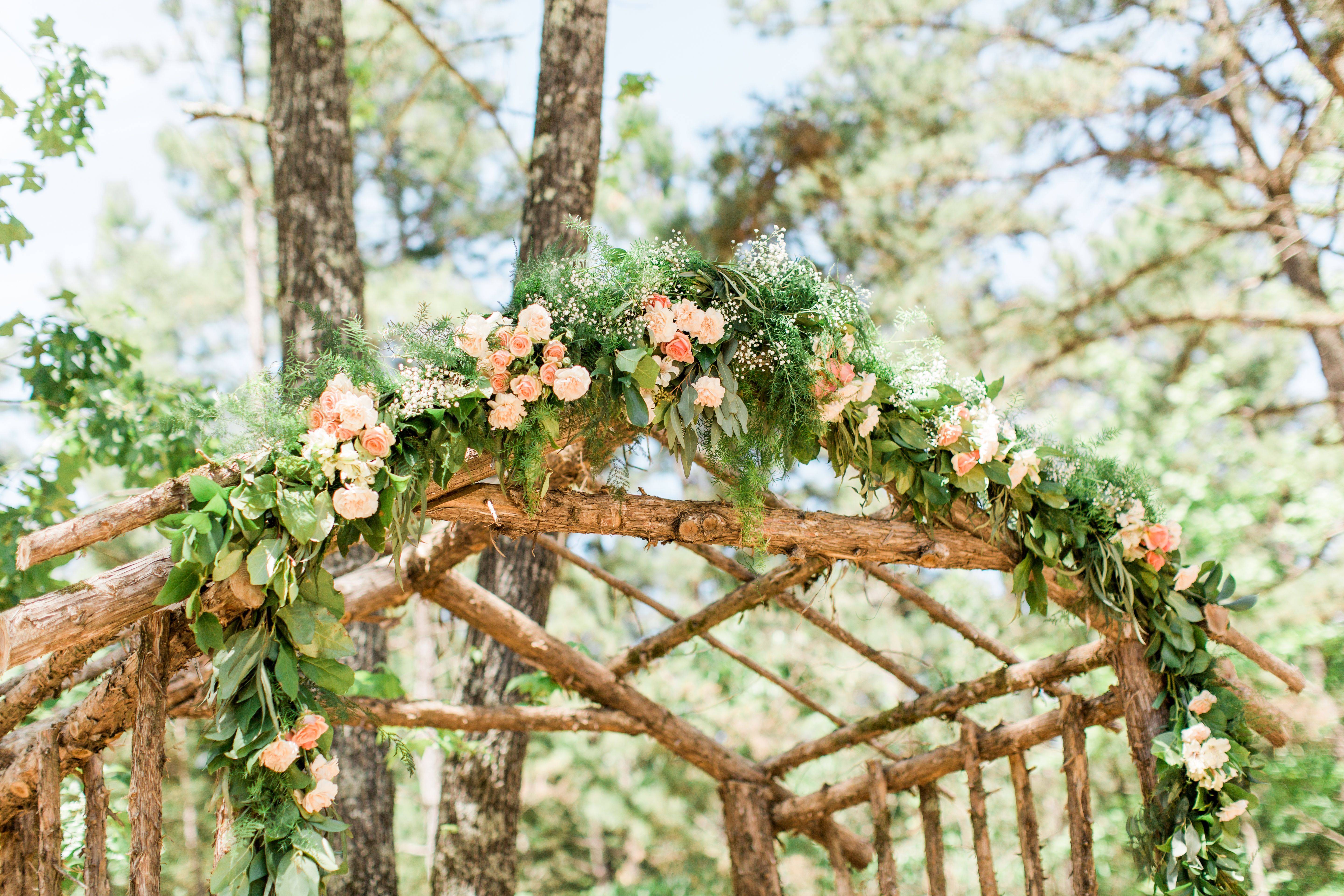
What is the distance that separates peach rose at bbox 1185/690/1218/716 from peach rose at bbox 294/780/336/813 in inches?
90.3

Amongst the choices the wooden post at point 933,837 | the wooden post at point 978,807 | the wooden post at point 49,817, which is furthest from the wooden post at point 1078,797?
the wooden post at point 49,817

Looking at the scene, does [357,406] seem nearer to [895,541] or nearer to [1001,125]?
[895,541]

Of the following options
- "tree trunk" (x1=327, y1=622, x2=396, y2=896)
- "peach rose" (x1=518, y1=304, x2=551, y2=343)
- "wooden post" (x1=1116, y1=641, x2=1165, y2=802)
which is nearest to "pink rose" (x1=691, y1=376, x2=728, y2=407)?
"peach rose" (x1=518, y1=304, x2=551, y2=343)

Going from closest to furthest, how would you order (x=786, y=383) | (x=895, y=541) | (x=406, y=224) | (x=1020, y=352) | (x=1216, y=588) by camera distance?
(x=786, y=383) < (x=895, y=541) < (x=1216, y=588) < (x=1020, y=352) < (x=406, y=224)

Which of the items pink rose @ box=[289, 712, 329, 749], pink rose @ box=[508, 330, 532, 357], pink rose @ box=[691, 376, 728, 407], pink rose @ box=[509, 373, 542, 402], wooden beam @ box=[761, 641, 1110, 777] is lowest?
pink rose @ box=[289, 712, 329, 749]

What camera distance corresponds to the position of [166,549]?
1984 mm

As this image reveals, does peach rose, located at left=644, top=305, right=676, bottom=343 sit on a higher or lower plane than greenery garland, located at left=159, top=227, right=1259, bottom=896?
higher

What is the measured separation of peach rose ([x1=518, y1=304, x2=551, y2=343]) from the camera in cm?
204

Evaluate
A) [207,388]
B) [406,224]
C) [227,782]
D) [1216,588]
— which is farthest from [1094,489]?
[406,224]

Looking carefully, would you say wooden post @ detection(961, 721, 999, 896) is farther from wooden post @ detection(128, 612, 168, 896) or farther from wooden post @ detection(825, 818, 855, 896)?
wooden post @ detection(128, 612, 168, 896)

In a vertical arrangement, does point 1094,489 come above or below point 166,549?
above

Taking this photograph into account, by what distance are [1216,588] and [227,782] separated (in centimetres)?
273

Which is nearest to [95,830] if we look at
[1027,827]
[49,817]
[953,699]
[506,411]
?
[49,817]

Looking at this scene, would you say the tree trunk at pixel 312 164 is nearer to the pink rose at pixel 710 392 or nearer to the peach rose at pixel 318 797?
the pink rose at pixel 710 392
